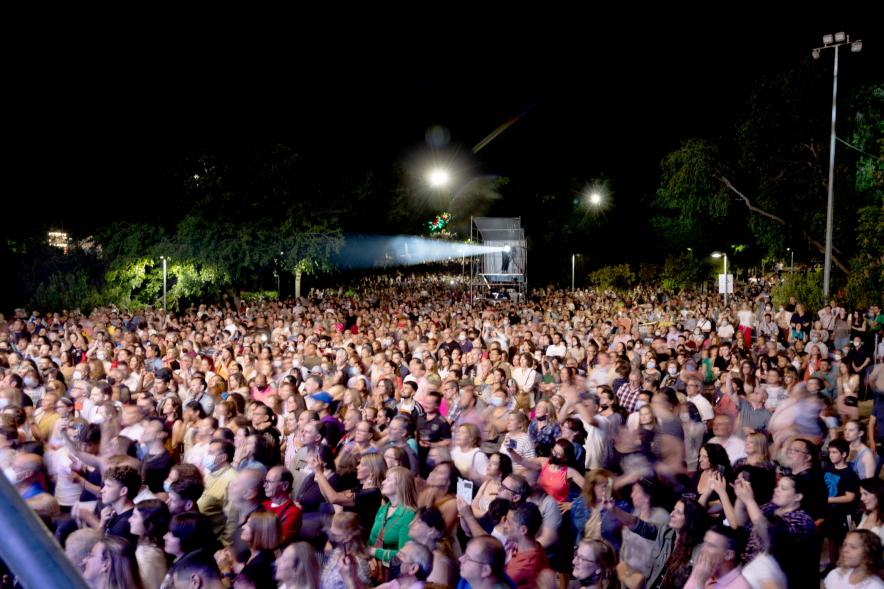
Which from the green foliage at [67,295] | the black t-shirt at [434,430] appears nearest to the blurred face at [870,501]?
the black t-shirt at [434,430]

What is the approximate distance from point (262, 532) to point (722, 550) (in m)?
2.29

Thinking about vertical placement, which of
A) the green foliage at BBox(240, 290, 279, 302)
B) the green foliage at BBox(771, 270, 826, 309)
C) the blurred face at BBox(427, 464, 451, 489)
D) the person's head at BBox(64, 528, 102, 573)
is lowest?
the person's head at BBox(64, 528, 102, 573)

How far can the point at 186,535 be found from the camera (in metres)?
3.80

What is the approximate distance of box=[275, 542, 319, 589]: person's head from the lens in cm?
349

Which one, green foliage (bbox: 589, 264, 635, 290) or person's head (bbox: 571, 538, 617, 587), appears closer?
person's head (bbox: 571, 538, 617, 587)

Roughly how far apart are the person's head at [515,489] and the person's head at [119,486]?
2224mm

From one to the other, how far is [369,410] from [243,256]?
2043 centimetres

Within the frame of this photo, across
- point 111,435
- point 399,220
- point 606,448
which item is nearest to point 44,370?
point 111,435

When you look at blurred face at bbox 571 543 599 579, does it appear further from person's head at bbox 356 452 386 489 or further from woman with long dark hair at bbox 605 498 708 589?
person's head at bbox 356 452 386 489

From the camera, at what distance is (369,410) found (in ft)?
21.8

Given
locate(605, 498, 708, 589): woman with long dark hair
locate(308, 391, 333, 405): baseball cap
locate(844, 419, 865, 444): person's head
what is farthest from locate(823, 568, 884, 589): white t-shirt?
locate(308, 391, 333, 405): baseball cap

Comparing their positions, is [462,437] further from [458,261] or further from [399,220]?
[458,261]

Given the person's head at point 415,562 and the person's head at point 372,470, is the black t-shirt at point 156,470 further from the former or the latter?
the person's head at point 415,562

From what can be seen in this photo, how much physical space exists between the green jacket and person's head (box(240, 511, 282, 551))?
54 cm
